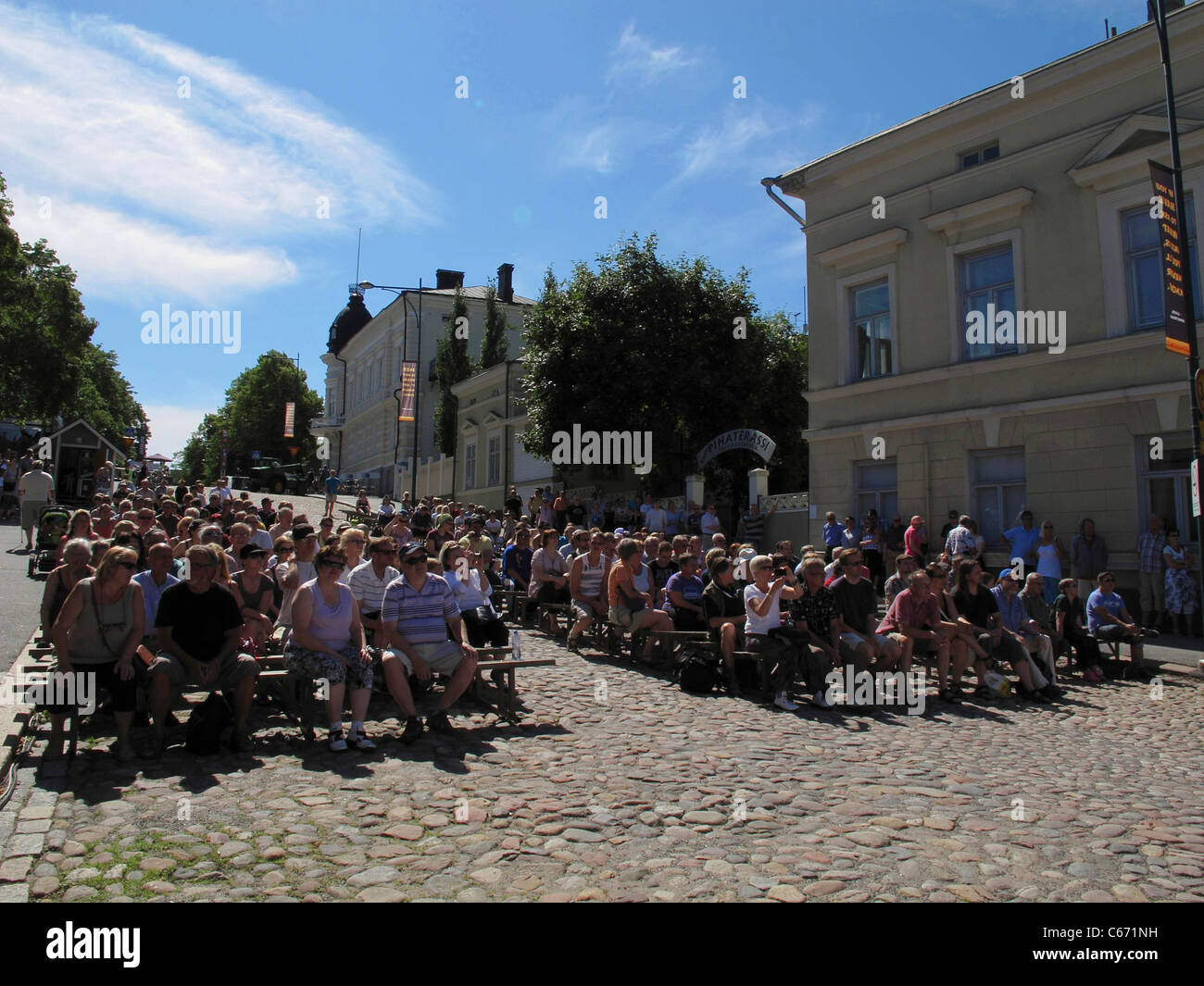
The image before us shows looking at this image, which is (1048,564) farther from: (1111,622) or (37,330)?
(37,330)

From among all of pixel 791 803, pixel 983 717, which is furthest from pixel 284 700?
pixel 983 717

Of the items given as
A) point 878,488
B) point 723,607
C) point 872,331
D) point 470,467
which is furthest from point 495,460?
point 723,607

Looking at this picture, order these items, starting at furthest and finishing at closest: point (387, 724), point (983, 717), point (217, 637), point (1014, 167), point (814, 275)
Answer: point (814, 275), point (1014, 167), point (983, 717), point (387, 724), point (217, 637)

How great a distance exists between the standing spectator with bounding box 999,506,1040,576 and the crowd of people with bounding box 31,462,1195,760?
0.04 metres

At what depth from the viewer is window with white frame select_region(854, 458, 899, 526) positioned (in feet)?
63.1

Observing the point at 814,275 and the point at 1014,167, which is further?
the point at 814,275

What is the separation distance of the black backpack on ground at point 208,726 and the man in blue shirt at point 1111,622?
1060cm

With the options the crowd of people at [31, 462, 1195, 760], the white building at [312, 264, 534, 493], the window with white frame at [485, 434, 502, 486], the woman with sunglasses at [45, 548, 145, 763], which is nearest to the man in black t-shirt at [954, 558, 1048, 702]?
the crowd of people at [31, 462, 1195, 760]

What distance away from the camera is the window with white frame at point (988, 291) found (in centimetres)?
1764

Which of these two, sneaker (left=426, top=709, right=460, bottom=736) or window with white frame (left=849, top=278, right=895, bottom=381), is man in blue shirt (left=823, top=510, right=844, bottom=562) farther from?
sneaker (left=426, top=709, right=460, bottom=736)

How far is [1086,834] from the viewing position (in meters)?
5.06

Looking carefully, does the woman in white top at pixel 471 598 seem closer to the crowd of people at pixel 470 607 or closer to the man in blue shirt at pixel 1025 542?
the crowd of people at pixel 470 607

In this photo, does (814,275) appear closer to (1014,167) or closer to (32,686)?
(1014,167)
